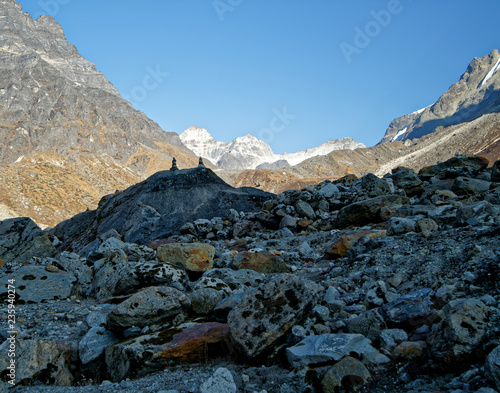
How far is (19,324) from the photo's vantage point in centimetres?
653

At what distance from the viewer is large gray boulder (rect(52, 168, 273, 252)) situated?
57.0 feet

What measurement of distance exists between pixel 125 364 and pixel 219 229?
11892mm

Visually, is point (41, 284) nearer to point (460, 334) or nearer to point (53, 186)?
point (460, 334)

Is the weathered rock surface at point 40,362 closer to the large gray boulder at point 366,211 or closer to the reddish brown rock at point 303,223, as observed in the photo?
the large gray boulder at point 366,211

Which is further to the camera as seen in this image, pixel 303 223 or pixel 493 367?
pixel 303 223

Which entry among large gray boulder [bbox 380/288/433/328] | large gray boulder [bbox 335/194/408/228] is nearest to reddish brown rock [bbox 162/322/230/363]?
large gray boulder [bbox 380/288/433/328]

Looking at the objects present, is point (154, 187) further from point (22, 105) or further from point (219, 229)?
point (22, 105)

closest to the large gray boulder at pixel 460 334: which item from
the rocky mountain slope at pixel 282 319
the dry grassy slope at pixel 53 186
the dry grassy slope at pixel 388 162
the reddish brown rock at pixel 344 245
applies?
the rocky mountain slope at pixel 282 319

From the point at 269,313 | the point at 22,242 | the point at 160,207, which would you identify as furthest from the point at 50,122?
the point at 269,313

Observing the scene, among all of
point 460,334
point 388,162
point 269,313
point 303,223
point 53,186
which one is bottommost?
point 460,334

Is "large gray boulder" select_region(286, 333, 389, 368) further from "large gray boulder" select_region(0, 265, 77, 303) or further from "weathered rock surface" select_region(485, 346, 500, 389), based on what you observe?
"large gray boulder" select_region(0, 265, 77, 303)

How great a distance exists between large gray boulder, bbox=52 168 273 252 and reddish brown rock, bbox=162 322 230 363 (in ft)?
38.8

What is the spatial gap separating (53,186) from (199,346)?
85.7 metres

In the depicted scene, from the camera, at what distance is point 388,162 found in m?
126
